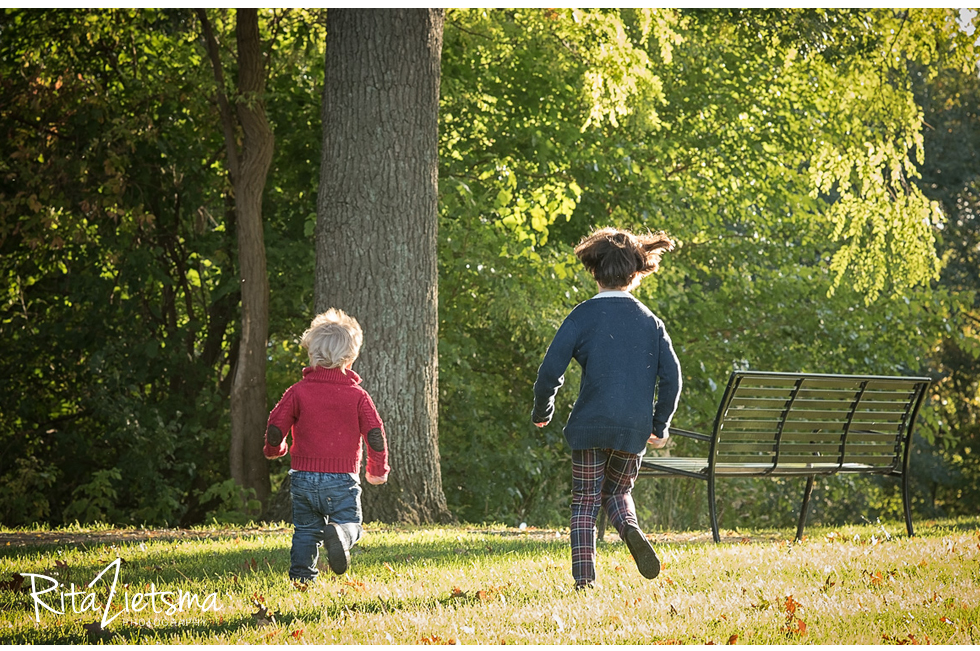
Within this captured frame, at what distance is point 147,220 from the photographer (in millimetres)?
9234

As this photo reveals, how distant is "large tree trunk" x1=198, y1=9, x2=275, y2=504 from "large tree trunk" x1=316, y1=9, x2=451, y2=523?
1.76 meters

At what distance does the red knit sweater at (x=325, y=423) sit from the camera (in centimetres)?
471

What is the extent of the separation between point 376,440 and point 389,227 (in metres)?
2.78

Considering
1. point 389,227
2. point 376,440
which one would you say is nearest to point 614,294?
point 376,440

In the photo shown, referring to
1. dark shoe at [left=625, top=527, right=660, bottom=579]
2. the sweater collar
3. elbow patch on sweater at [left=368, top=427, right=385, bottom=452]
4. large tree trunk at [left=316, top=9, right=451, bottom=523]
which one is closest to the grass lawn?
dark shoe at [left=625, top=527, right=660, bottom=579]

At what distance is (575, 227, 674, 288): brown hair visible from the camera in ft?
14.7

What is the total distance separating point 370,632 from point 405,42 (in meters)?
4.89

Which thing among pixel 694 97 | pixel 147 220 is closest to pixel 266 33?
pixel 147 220

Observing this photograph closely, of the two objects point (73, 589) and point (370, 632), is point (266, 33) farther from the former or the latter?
point (370, 632)

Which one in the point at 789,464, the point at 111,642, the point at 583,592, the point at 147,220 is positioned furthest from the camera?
the point at 147,220

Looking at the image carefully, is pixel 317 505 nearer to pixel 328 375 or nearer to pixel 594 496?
pixel 328 375

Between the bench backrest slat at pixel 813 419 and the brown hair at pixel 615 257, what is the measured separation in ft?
5.09

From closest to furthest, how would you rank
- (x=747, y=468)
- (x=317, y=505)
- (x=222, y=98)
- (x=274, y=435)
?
(x=274, y=435)
(x=317, y=505)
(x=747, y=468)
(x=222, y=98)

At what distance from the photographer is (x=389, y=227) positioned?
23.5 feet
